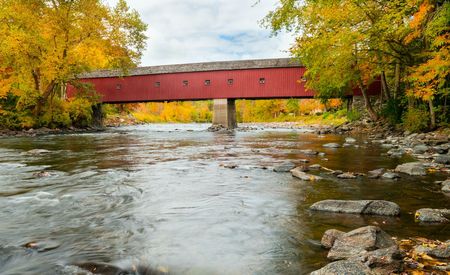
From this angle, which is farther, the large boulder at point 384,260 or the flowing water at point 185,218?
the flowing water at point 185,218

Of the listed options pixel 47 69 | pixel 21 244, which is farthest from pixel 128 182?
pixel 47 69

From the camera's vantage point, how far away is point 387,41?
12.2m

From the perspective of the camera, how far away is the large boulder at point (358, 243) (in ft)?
8.31

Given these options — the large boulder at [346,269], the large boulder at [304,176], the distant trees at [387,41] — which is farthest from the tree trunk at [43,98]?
the large boulder at [346,269]

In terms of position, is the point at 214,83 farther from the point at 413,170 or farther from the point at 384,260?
the point at 384,260

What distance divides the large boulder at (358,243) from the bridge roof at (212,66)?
21.4 m

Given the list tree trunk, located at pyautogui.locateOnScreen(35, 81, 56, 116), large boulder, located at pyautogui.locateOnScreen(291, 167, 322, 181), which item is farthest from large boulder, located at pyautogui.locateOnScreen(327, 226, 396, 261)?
tree trunk, located at pyautogui.locateOnScreen(35, 81, 56, 116)

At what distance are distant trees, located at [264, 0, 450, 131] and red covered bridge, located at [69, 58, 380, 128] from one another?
4.86m

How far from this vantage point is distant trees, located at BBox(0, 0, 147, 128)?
1958 centimetres

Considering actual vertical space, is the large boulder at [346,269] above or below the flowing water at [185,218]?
above

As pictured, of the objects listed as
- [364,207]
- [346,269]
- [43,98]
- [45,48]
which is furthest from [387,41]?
[43,98]

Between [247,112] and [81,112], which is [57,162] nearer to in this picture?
[81,112]

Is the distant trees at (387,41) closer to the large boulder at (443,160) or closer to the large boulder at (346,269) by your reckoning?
the large boulder at (443,160)

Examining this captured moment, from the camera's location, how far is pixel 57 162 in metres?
7.96
